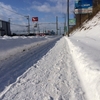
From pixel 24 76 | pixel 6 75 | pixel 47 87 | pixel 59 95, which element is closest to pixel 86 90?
pixel 59 95

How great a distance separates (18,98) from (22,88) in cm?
55

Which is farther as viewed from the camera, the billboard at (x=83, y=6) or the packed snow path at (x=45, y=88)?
the billboard at (x=83, y=6)

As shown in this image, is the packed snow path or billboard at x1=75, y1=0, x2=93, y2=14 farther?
billboard at x1=75, y1=0, x2=93, y2=14

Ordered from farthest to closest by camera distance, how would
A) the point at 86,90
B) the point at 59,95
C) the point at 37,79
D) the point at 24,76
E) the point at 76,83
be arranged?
the point at 24,76 → the point at 37,79 → the point at 76,83 → the point at 86,90 → the point at 59,95

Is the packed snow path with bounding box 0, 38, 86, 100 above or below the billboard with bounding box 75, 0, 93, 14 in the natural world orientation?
below

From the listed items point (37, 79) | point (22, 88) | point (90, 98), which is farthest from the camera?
point (37, 79)

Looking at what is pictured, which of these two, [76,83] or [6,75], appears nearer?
[76,83]

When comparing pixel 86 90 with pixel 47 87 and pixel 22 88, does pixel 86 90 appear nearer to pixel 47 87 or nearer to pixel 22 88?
pixel 47 87

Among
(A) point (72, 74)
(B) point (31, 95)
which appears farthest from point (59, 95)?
(A) point (72, 74)

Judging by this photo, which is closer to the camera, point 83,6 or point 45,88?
point 45,88

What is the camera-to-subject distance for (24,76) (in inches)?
187

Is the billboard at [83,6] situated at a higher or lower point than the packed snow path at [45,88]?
higher

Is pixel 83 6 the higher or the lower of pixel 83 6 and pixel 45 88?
the higher

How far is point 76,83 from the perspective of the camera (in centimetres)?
404
